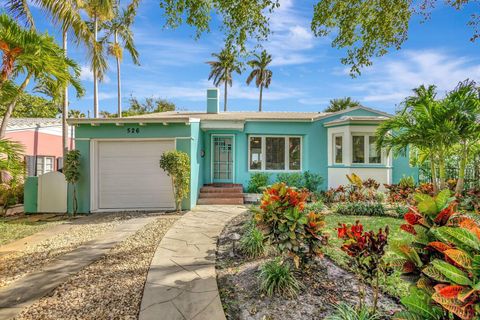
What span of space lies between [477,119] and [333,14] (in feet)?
16.5

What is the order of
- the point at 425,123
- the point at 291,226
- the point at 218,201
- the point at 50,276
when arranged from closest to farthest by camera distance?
the point at 291,226
the point at 50,276
the point at 425,123
the point at 218,201

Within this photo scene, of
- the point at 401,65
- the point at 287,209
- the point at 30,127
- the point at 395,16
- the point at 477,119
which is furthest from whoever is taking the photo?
the point at 30,127

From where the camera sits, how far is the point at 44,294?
410cm

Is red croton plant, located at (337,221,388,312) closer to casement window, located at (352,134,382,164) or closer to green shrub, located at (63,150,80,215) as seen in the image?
green shrub, located at (63,150,80,215)

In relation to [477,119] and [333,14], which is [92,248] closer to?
[333,14]

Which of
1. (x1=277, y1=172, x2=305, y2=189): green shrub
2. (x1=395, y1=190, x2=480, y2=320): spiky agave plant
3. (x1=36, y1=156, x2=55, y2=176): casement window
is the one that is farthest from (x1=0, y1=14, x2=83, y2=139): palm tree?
(x1=36, y1=156, x2=55, y2=176): casement window

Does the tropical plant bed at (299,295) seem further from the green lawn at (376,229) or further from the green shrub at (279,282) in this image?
the green lawn at (376,229)

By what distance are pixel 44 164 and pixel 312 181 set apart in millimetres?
17900

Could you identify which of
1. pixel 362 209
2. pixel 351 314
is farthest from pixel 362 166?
pixel 351 314

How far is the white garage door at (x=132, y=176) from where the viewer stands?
35.4 ft

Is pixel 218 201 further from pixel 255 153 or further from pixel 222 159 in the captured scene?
pixel 255 153

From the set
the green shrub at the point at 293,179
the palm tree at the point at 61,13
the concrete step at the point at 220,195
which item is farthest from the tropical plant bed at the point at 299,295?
the palm tree at the point at 61,13

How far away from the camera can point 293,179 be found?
13.1 meters

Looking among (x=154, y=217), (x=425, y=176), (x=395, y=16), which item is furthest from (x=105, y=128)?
(x=425, y=176)
